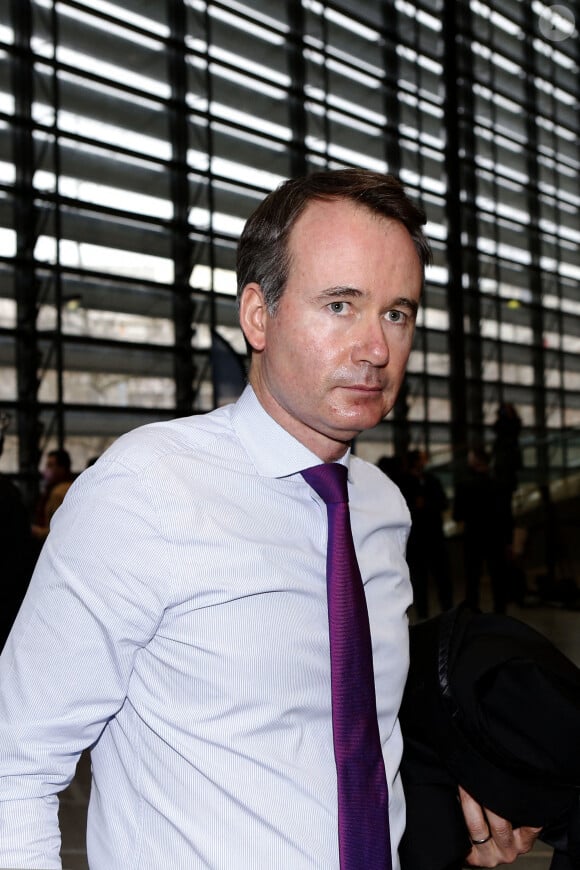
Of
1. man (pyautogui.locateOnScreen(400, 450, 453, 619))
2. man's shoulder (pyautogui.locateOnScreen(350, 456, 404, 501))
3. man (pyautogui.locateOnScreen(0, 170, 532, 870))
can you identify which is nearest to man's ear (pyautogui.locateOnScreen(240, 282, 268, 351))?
man (pyautogui.locateOnScreen(0, 170, 532, 870))

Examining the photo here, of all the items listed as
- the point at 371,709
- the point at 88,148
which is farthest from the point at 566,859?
the point at 88,148

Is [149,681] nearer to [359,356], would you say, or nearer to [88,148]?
[359,356]

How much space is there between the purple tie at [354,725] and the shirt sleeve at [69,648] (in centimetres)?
25

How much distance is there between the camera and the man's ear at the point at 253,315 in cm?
149

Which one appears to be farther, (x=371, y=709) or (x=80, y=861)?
(x=80, y=861)

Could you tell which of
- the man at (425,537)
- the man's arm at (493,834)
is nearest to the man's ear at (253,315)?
the man's arm at (493,834)

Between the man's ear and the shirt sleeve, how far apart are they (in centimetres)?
35

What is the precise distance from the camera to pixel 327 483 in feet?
4.82

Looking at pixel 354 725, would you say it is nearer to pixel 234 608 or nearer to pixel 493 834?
pixel 234 608

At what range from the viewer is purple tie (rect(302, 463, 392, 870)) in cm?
130

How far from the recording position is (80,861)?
3.64m

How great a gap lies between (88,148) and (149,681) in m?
14.3

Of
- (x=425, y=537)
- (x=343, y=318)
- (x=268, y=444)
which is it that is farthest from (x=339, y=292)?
(x=425, y=537)

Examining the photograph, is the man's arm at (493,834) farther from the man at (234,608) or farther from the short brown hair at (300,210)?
the short brown hair at (300,210)
